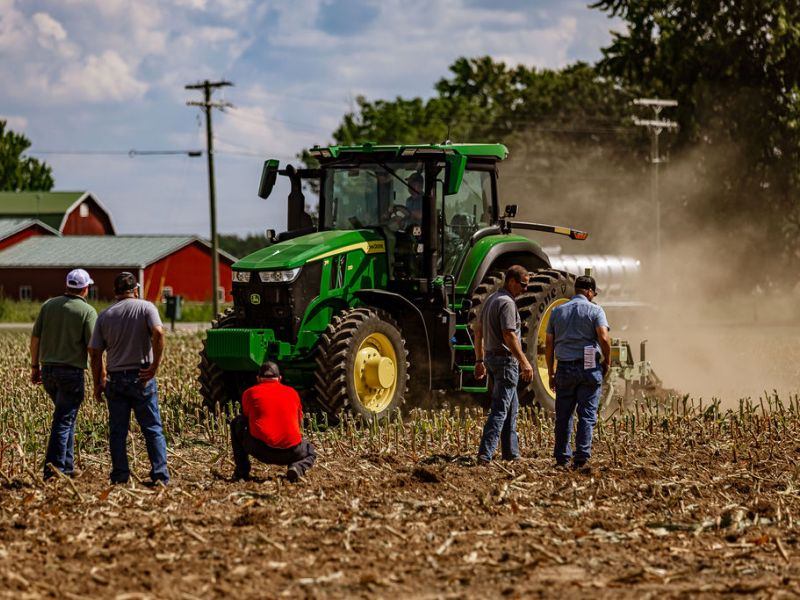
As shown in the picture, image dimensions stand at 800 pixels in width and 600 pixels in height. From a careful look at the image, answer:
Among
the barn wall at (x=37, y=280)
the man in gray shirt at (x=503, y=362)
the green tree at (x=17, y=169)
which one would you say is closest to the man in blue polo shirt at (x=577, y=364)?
the man in gray shirt at (x=503, y=362)

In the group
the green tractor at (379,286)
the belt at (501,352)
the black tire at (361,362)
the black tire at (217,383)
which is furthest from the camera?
the black tire at (217,383)

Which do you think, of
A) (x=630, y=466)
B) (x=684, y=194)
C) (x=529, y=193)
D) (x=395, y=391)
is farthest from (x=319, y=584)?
(x=529, y=193)

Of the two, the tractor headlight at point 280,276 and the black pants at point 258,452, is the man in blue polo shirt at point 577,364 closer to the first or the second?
the black pants at point 258,452

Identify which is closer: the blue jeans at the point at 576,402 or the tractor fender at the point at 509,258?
the blue jeans at the point at 576,402

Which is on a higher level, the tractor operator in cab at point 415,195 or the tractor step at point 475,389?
the tractor operator in cab at point 415,195

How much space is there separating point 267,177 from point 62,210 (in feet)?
210

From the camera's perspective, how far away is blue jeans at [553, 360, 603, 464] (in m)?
11.3

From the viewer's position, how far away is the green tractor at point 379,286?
1340cm

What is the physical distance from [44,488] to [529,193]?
51.0 m

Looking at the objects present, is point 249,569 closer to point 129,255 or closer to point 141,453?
point 141,453

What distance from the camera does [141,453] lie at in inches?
477

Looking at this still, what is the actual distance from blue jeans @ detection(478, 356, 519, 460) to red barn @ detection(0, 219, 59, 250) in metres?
60.9

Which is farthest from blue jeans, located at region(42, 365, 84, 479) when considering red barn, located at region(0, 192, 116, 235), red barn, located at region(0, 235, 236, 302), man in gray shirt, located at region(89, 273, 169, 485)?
red barn, located at region(0, 192, 116, 235)

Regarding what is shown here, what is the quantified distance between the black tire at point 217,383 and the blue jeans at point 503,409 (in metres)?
3.51
